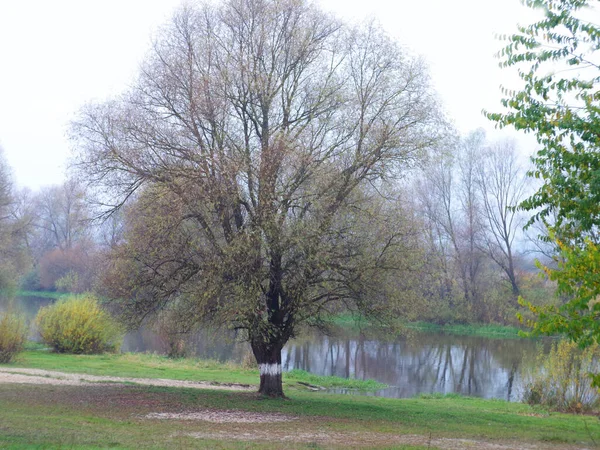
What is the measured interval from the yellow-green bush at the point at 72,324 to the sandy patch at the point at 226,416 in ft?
55.5

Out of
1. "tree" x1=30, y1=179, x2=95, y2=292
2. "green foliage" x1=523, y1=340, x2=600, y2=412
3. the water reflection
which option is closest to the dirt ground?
"green foliage" x1=523, y1=340, x2=600, y2=412

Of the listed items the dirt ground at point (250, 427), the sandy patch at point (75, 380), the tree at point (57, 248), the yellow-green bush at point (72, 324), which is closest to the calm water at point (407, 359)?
the sandy patch at point (75, 380)

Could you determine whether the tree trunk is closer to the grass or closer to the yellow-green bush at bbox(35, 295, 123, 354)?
the grass

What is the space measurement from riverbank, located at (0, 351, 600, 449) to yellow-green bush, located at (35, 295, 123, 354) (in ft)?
37.6

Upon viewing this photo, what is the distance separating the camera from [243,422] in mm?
13445

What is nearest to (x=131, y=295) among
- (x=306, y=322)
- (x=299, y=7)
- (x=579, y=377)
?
(x=306, y=322)

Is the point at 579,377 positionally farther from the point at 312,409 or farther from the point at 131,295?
the point at 131,295

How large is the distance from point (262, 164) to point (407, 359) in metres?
25.6

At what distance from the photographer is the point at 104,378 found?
21.2 meters

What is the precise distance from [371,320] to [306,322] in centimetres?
186

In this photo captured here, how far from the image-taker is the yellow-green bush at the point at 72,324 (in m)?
30.1

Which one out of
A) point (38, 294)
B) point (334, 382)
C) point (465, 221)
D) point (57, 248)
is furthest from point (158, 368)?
point (57, 248)

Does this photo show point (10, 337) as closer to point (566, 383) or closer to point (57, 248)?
point (566, 383)

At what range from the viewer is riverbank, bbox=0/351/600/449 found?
425 inches
